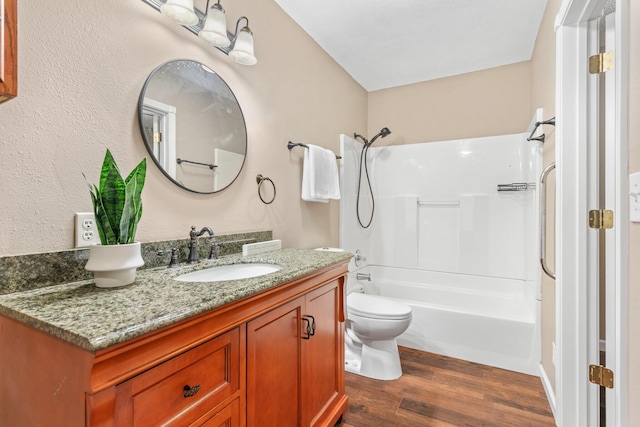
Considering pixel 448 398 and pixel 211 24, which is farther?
pixel 448 398

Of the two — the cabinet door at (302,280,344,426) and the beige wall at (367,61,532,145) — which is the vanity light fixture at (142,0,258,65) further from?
the beige wall at (367,61,532,145)

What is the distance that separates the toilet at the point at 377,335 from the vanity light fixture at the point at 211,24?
166 cm

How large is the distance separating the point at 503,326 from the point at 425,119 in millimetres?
1991

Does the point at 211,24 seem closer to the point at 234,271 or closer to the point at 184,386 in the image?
the point at 234,271

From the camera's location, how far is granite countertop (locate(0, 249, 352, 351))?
58cm

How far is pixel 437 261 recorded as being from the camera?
2.94 m

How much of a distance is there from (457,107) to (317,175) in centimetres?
174

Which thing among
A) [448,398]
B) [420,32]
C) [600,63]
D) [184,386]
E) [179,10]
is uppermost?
[420,32]

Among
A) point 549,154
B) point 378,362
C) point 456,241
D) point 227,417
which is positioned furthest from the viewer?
point 456,241

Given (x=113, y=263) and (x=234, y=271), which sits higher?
(x=113, y=263)

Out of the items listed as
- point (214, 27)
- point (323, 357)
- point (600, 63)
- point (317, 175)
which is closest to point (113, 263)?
point (323, 357)

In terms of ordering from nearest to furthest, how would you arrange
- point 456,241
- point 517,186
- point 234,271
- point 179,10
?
point 179,10 → point 234,271 → point 517,186 → point 456,241

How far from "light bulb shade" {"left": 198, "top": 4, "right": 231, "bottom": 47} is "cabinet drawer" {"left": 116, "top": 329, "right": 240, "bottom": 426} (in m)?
1.22

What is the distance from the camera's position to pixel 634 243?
2.89ft
